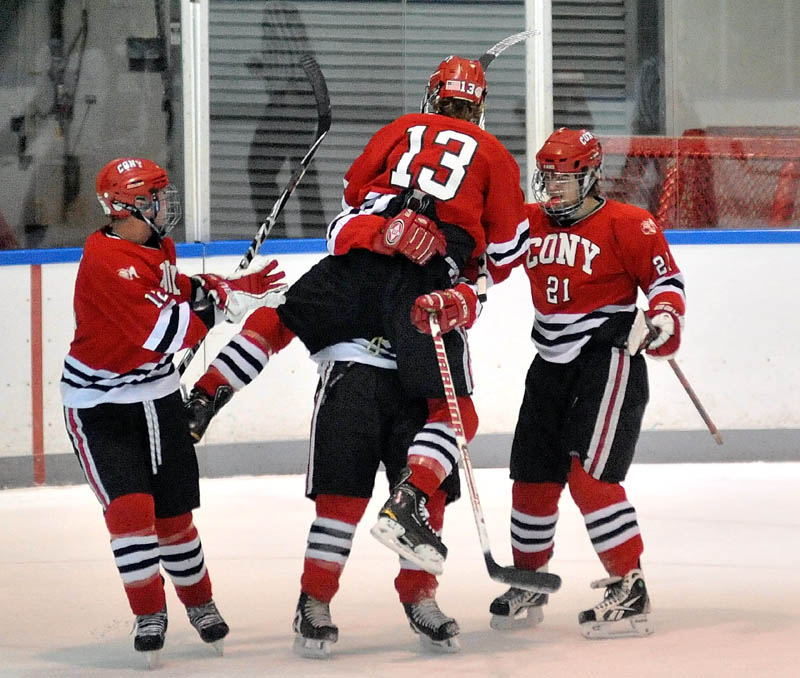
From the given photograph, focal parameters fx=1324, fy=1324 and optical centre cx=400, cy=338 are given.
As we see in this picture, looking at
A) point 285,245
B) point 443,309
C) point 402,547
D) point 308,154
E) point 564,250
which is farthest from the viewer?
point 285,245

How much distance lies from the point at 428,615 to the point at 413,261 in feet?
2.44

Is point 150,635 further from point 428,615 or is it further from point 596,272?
point 596,272

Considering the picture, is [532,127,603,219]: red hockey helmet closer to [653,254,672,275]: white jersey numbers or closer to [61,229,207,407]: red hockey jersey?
[653,254,672,275]: white jersey numbers

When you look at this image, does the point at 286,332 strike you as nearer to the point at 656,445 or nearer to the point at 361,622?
the point at 361,622

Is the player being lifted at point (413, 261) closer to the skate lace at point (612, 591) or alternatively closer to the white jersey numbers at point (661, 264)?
the white jersey numbers at point (661, 264)

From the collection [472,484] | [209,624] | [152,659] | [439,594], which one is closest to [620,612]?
[472,484]

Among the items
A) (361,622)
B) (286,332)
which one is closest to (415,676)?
(361,622)

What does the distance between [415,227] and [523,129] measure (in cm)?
295

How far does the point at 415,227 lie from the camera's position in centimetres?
256

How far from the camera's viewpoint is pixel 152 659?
2.66 meters

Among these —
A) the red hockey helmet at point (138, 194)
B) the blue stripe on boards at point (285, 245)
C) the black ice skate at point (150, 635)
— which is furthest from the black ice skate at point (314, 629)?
the blue stripe on boards at point (285, 245)

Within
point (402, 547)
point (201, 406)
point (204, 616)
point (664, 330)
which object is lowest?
point (204, 616)

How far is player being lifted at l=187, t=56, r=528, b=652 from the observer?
2.60 meters

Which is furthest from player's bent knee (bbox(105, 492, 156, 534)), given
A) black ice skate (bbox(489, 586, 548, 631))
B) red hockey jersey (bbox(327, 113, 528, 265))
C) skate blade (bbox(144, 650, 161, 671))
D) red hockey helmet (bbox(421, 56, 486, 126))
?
red hockey helmet (bbox(421, 56, 486, 126))
